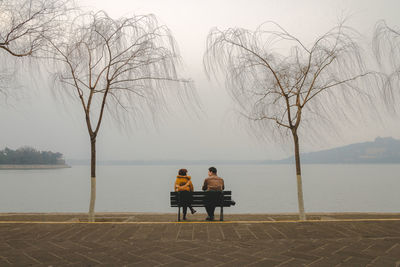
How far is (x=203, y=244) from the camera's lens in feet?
14.5

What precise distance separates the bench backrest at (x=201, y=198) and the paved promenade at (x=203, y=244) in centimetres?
65

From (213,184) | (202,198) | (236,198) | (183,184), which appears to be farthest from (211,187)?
(236,198)

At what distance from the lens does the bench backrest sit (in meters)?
6.36

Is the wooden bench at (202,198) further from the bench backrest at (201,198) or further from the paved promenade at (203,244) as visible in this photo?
the paved promenade at (203,244)

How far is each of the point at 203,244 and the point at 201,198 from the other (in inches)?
80.1

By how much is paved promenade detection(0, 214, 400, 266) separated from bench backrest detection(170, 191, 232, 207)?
0.65 metres

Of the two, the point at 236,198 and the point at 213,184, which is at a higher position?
the point at 213,184

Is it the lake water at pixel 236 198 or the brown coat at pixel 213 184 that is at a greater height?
the brown coat at pixel 213 184

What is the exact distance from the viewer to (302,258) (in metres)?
3.73

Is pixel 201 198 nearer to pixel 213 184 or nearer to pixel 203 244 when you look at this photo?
pixel 213 184

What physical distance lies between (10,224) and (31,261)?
9.01 feet

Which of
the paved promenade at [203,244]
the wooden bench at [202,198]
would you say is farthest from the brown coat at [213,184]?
the paved promenade at [203,244]

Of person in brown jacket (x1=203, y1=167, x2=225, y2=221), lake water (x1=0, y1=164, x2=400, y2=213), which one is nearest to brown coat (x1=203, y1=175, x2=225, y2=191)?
person in brown jacket (x1=203, y1=167, x2=225, y2=221)

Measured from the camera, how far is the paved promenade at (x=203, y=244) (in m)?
3.65
